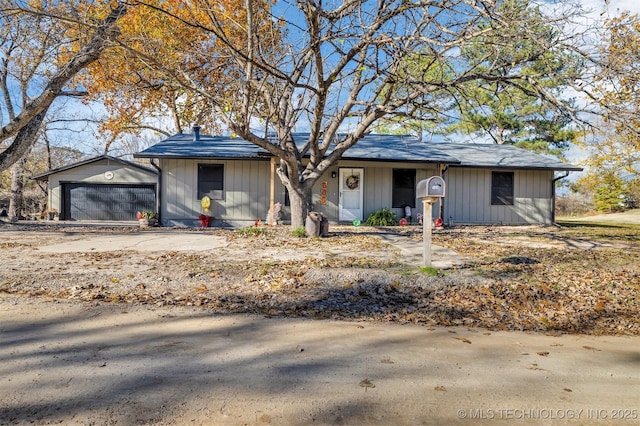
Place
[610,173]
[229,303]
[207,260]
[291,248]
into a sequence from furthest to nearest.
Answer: [610,173]
[291,248]
[207,260]
[229,303]

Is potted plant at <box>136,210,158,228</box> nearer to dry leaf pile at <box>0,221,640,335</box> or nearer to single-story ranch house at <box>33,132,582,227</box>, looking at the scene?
single-story ranch house at <box>33,132,582,227</box>

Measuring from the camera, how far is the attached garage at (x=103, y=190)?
677 inches

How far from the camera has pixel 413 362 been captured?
2.99 metres

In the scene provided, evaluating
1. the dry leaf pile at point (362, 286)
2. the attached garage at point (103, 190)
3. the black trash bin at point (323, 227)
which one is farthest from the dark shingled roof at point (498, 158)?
the attached garage at point (103, 190)

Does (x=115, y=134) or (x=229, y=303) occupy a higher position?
(x=115, y=134)

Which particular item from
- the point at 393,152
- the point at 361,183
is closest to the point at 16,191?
the point at 361,183

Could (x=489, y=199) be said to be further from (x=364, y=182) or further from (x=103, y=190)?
(x=103, y=190)

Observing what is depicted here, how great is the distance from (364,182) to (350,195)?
0.71 meters

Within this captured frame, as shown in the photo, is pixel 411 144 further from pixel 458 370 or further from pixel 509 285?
pixel 458 370

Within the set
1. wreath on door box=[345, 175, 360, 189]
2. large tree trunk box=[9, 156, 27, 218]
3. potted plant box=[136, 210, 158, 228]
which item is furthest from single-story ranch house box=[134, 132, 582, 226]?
large tree trunk box=[9, 156, 27, 218]

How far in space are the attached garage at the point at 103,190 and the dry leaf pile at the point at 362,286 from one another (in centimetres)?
1040

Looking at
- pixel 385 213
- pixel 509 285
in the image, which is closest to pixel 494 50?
pixel 509 285

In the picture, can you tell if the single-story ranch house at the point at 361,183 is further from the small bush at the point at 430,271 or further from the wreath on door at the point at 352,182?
the small bush at the point at 430,271

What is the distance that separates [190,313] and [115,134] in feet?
75.3
